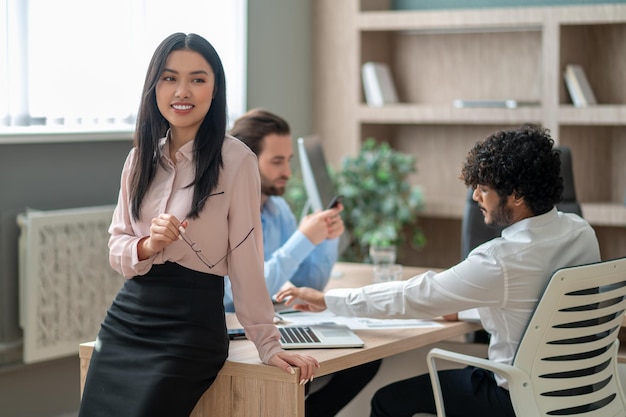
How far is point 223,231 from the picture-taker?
2092 millimetres

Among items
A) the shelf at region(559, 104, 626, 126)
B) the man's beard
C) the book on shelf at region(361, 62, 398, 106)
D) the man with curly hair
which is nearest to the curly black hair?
the man with curly hair

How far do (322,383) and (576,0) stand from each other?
2571 mm

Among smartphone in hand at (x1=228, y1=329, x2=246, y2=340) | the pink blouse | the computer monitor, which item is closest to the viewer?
the pink blouse

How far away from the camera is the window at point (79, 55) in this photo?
3.50 metres

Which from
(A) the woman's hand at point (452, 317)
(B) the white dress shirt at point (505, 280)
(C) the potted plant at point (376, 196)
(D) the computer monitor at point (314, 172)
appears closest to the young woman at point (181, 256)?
(B) the white dress shirt at point (505, 280)

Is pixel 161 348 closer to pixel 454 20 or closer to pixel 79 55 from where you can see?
pixel 79 55

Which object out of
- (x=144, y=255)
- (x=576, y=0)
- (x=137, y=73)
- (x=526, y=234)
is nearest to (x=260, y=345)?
(x=144, y=255)

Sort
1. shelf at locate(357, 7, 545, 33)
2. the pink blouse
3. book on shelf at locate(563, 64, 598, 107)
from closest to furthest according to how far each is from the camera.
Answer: the pink blouse < book on shelf at locate(563, 64, 598, 107) < shelf at locate(357, 7, 545, 33)

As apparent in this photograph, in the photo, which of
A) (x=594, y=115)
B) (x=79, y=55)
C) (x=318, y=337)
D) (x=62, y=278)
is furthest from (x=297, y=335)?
(x=594, y=115)

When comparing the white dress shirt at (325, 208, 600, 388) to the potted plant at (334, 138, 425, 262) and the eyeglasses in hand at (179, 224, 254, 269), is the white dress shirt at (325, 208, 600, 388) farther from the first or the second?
the potted plant at (334, 138, 425, 262)

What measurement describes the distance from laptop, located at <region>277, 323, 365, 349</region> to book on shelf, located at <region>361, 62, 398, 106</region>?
8.65ft

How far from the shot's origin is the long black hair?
2.09 m

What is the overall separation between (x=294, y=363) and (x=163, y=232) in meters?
0.41

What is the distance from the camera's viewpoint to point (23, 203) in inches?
140
